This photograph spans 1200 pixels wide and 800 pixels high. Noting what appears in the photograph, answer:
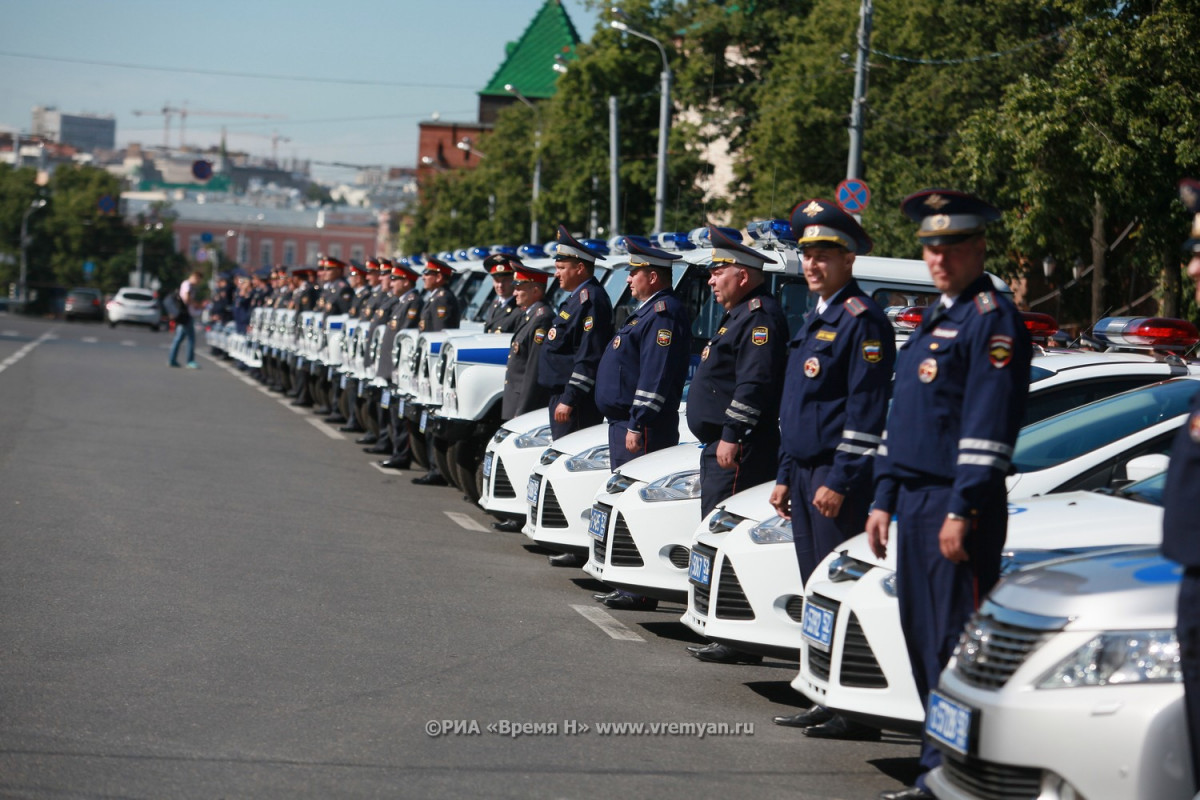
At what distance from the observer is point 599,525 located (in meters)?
9.17

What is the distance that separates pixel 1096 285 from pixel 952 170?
12.4 ft

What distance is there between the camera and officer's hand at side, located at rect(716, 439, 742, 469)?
820cm

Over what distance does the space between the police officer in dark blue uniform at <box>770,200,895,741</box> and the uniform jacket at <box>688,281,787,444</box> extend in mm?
1145

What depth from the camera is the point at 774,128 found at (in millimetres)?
38156

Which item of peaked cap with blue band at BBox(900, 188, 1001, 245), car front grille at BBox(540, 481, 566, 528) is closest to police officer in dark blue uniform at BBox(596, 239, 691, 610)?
car front grille at BBox(540, 481, 566, 528)

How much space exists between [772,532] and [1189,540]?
122 inches

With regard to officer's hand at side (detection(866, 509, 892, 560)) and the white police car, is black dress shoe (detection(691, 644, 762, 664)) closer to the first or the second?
officer's hand at side (detection(866, 509, 892, 560))

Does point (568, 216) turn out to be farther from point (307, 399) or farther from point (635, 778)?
point (635, 778)

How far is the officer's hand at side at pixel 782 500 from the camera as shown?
7051 millimetres

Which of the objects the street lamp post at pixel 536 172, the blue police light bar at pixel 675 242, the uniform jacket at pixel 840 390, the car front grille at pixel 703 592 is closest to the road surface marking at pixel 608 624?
the car front grille at pixel 703 592

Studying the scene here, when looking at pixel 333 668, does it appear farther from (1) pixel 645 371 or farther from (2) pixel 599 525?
(1) pixel 645 371

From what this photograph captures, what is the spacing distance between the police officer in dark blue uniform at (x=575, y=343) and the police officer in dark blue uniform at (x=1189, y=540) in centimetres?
680

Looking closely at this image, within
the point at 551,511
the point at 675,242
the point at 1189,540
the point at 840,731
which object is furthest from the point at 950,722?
the point at 675,242

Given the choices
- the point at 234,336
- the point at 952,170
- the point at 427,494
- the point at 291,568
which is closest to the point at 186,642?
the point at 291,568
